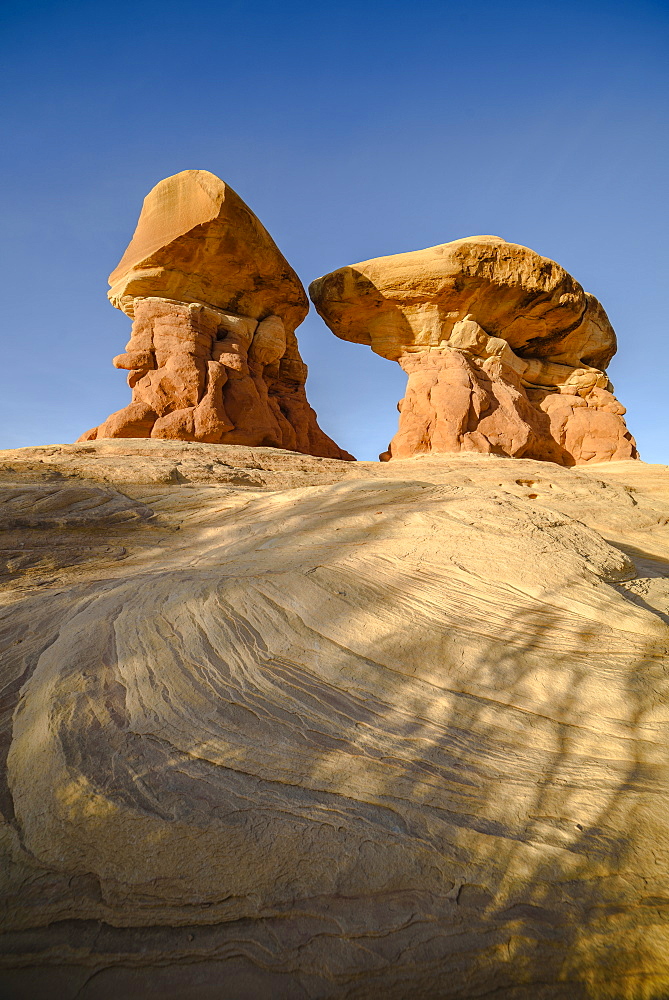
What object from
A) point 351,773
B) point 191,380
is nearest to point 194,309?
point 191,380

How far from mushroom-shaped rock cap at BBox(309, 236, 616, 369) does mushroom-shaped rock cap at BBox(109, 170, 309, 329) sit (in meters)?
2.11

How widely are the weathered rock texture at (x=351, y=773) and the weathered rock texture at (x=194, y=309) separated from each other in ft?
31.5

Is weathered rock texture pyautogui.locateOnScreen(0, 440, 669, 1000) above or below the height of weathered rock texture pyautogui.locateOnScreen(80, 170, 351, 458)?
below

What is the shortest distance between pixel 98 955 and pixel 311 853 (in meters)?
0.48

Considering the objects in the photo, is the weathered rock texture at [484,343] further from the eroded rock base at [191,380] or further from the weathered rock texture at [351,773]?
the weathered rock texture at [351,773]

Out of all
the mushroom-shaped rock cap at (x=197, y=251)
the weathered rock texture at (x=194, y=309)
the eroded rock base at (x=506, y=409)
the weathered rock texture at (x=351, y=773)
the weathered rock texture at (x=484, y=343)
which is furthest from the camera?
the eroded rock base at (x=506, y=409)

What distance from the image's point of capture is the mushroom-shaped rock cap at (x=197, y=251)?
11.2 metres

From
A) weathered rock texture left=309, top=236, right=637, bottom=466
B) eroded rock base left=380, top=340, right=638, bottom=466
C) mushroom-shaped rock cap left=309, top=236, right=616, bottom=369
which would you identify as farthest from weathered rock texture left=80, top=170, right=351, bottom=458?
eroded rock base left=380, top=340, right=638, bottom=466

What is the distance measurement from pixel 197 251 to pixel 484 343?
820 centimetres

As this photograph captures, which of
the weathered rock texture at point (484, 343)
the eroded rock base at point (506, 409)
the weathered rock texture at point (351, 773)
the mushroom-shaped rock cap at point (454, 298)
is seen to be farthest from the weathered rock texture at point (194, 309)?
the weathered rock texture at point (351, 773)

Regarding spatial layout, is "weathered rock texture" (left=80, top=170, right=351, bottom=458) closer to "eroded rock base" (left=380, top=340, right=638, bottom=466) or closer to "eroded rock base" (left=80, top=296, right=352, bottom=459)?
"eroded rock base" (left=80, top=296, right=352, bottom=459)

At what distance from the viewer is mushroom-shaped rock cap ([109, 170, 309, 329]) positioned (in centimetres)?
1118

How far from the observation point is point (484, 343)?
13.6 m

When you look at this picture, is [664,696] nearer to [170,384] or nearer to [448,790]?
[448,790]
